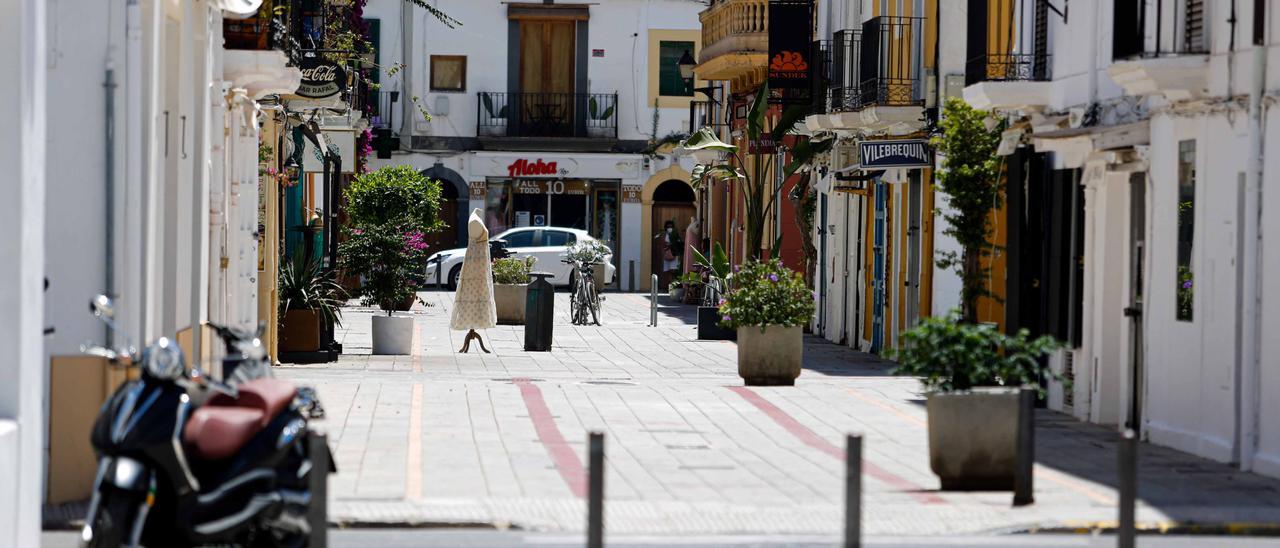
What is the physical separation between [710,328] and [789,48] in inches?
181

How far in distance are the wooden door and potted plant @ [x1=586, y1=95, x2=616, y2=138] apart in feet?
1.62

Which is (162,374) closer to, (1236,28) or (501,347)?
(1236,28)

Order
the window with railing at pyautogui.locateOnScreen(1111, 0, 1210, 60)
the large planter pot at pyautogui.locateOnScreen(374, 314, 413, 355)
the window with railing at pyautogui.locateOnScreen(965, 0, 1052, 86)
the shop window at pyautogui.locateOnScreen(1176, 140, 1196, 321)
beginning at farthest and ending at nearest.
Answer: the large planter pot at pyautogui.locateOnScreen(374, 314, 413, 355) → the window with railing at pyautogui.locateOnScreen(965, 0, 1052, 86) → the shop window at pyautogui.locateOnScreen(1176, 140, 1196, 321) → the window with railing at pyautogui.locateOnScreen(1111, 0, 1210, 60)

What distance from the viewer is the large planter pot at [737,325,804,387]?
845 inches

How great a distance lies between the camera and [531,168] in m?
55.1

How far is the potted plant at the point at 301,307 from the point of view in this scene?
23766mm

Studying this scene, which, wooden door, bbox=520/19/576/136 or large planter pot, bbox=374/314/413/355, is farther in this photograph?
wooden door, bbox=520/19/576/136

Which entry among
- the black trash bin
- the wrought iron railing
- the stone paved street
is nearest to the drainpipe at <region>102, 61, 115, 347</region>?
the stone paved street

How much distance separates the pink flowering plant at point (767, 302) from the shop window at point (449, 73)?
34.6 metres

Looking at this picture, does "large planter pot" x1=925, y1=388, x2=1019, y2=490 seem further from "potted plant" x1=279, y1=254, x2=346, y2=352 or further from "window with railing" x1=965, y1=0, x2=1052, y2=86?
"potted plant" x1=279, y1=254, x2=346, y2=352

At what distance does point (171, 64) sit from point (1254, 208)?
8152 mm

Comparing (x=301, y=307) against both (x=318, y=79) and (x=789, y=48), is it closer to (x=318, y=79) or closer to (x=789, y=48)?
(x=318, y=79)

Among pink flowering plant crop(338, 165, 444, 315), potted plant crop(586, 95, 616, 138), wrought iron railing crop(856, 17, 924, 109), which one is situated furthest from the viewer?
potted plant crop(586, 95, 616, 138)

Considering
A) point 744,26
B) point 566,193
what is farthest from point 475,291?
point 566,193
